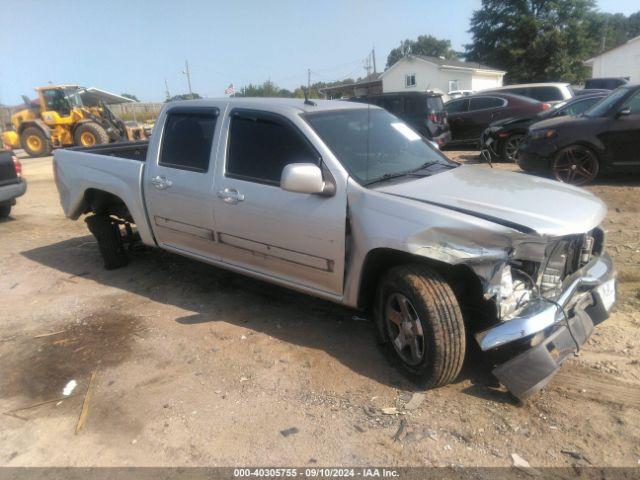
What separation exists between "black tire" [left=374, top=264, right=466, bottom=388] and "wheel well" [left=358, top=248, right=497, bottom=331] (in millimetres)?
120

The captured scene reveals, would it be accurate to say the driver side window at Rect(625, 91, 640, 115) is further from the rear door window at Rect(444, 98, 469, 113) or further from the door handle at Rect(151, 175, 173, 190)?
the door handle at Rect(151, 175, 173, 190)

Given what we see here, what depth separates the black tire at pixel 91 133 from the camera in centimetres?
1861

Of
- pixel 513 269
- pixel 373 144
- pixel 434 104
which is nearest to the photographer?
pixel 513 269

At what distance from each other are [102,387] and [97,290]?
2052 millimetres

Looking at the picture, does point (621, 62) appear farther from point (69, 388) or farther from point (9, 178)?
point (69, 388)

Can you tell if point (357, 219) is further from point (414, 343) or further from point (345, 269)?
point (414, 343)

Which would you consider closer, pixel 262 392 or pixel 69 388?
pixel 262 392

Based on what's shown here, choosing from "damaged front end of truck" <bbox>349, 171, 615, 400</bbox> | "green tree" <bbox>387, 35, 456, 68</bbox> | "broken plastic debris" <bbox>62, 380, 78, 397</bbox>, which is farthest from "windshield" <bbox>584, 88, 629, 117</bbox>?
"green tree" <bbox>387, 35, 456, 68</bbox>

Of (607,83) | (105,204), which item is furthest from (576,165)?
(607,83)

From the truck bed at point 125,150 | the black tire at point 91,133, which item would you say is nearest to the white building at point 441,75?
the black tire at point 91,133

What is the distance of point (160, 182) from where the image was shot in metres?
4.65

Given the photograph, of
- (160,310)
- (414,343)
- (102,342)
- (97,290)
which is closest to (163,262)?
(97,290)

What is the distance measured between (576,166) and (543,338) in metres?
6.17

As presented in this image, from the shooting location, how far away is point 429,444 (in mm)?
2795
